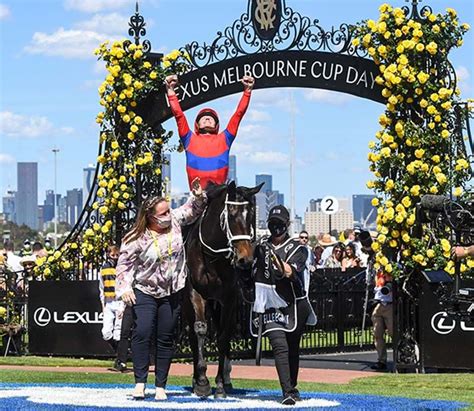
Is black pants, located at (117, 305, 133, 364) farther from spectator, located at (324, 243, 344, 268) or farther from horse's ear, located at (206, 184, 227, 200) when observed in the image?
spectator, located at (324, 243, 344, 268)

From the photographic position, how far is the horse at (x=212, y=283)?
1212 centimetres

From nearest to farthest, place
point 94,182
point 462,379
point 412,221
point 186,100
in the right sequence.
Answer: point 462,379, point 412,221, point 186,100, point 94,182

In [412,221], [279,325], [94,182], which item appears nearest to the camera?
[279,325]

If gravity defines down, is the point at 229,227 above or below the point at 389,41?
below

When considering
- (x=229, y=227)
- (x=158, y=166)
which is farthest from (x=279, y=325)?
(x=158, y=166)

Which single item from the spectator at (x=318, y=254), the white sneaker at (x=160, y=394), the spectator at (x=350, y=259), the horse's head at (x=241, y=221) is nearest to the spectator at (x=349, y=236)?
the spectator at (x=318, y=254)

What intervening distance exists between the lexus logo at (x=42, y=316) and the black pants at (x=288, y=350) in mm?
7612

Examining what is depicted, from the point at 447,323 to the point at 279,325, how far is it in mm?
5093

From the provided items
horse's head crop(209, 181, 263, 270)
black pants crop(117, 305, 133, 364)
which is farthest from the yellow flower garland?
horse's head crop(209, 181, 263, 270)

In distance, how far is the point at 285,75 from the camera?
16844 mm

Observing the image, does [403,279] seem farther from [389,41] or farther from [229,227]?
[229,227]

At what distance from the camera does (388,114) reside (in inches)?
643

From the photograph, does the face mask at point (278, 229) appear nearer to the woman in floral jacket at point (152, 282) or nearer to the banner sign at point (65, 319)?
the woman in floral jacket at point (152, 282)

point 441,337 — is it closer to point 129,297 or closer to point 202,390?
point 202,390
